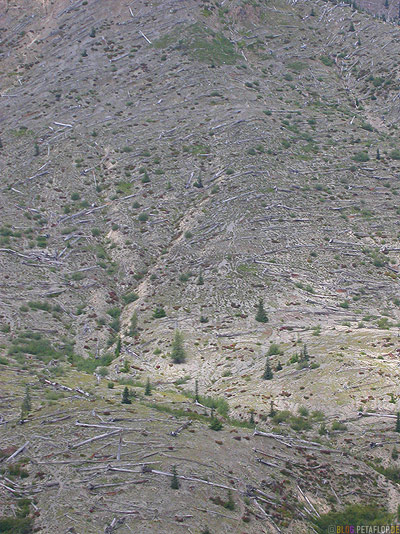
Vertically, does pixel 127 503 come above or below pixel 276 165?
below

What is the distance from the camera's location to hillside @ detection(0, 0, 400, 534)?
36938mm

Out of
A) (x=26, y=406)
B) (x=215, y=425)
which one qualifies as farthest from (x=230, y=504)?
(x=26, y=406)

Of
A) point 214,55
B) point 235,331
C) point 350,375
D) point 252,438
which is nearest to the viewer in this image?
point 252,438

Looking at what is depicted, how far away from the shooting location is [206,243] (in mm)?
60219

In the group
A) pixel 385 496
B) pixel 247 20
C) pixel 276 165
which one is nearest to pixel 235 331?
pixel 385 496

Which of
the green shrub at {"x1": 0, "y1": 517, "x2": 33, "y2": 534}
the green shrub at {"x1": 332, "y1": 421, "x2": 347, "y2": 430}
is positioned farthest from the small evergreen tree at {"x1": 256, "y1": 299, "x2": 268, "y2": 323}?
the green shrub at {"x1": 0, "y1": 517, "x2": 33, "y2": 534}

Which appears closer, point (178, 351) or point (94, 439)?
point (94, 439)

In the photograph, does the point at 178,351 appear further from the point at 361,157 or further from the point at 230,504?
the point at 361,157

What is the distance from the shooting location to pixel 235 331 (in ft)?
168

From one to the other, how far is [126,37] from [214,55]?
11074 mm

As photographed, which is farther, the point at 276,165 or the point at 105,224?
the point at 276,165

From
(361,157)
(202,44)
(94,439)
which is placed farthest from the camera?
(202,44)

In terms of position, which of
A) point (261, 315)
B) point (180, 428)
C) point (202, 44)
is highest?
point (202, 44)

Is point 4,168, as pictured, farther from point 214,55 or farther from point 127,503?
point 127,503
